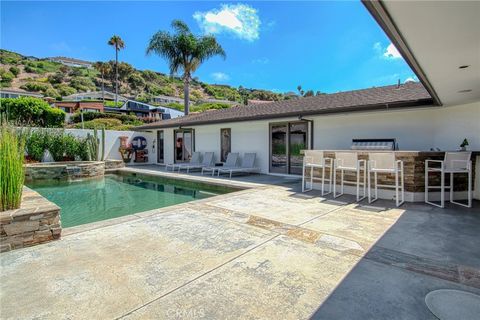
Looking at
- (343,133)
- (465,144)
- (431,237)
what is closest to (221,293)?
(431,237)

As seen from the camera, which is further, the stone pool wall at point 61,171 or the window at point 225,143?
the window at point 225,143

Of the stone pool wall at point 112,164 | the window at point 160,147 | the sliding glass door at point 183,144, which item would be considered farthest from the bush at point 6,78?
the sliding glass door at point 183,144

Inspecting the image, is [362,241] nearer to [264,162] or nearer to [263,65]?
[264,162]

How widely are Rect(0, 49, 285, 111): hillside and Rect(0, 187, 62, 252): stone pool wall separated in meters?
52.7

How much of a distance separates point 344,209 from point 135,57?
57.4 meters

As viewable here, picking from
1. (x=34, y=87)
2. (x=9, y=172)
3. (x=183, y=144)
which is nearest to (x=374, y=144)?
(x=9, y=172)

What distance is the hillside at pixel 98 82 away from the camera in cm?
5203

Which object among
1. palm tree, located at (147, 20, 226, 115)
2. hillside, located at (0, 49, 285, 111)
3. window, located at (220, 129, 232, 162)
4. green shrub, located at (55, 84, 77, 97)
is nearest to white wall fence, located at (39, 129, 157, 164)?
palm tree, located at (147, 20, 226, 115)

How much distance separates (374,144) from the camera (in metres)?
9.10

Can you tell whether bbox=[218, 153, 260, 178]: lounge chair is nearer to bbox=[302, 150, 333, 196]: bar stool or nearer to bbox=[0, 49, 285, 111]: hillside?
bbox=[302, 150, 333, 196]: bar stool

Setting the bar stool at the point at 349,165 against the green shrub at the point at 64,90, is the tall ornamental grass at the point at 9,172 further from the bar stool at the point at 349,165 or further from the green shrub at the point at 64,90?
the green shrub at the point at 64,90

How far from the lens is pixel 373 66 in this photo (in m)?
21.5

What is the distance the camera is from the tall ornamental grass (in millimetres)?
4035

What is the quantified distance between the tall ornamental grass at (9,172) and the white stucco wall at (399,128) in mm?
9554
